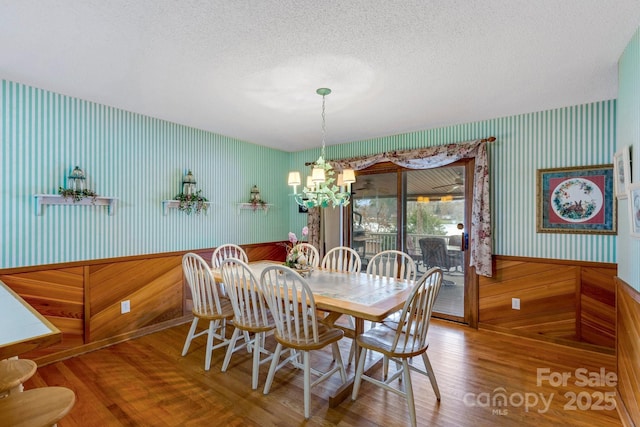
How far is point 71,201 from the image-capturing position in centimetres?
295

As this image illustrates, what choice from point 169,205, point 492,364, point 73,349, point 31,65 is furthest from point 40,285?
point 492,364

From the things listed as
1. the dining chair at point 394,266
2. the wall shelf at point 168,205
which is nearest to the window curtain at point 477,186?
the dining chair at point 394,266

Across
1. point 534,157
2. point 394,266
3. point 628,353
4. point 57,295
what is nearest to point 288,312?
point 394,266

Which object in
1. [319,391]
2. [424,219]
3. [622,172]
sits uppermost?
[622,172]

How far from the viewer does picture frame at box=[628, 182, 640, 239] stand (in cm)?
183

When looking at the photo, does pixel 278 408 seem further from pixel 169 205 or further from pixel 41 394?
pixel 169 205

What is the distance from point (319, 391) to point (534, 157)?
323 cm

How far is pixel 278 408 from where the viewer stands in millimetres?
2166

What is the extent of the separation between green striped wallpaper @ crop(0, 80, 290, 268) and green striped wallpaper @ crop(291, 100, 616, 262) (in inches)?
121

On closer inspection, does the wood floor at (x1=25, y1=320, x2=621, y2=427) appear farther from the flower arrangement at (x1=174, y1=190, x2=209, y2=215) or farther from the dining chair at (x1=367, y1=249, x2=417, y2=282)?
the flower arrangement at (x1=174, y1=190, x2=209, y2=215)

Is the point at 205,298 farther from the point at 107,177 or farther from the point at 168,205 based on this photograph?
the point at 107,177

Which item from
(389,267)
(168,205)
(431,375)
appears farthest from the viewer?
(168,205)

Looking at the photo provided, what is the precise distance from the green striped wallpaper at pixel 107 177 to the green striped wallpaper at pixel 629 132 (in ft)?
13.6

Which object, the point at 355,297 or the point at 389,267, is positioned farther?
the point at 389,267
